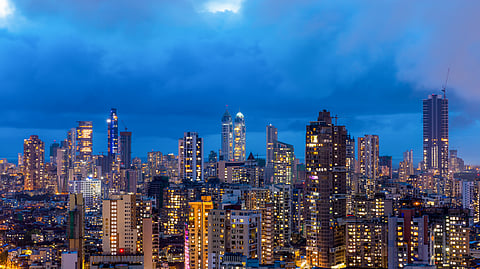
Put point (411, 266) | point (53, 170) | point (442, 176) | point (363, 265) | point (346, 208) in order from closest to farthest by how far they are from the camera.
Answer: point (411, 266)
point (363, 265)
point (346, 208)
point (442, 176)
point (53, 170)

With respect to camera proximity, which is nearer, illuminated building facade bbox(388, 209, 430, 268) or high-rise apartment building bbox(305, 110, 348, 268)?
illuminated building facade bbox(388, 209, 430, 268)

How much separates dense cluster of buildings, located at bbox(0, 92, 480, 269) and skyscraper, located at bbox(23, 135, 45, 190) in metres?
6.83

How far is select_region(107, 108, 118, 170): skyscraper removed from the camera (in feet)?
446

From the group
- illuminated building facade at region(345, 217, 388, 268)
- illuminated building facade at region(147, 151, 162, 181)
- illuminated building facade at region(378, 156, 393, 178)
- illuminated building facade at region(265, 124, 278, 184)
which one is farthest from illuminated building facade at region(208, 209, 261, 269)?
illuminated building facade at region(147, 151, 162, 181)

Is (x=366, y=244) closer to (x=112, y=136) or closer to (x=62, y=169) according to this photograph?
(x=62, y=169)

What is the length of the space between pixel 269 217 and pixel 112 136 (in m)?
95.9

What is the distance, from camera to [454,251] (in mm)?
45156

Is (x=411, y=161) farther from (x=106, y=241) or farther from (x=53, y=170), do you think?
(x=106, y=241)

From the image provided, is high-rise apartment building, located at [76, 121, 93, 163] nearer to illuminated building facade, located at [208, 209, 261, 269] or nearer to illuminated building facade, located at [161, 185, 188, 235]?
illuminated building facade, located at [161, 185, 188, 235]

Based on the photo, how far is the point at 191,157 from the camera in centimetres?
10269

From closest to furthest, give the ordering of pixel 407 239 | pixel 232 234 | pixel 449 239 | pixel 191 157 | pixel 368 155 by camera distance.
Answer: pixel 232 234 → pixel 407 239 → pixel 449 239 → pixel 368 155 → pixel 191 157

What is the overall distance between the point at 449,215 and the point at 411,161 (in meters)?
69.5

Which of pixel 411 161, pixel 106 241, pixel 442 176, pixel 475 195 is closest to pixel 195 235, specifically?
pixel 106 241

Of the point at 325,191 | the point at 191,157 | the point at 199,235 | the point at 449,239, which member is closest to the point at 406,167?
the point at 191,157
